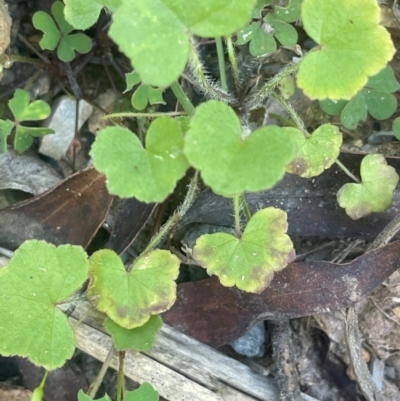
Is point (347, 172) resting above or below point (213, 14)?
below

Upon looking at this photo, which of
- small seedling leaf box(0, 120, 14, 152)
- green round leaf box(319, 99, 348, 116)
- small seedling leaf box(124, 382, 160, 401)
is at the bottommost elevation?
small seedling leaf box(124, 382, 160, 401)

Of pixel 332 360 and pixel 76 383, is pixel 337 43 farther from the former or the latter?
pixel 76 383

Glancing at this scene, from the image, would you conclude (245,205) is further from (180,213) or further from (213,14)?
(213,14)

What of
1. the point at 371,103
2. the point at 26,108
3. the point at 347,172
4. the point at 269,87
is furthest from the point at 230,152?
the point at 26,108

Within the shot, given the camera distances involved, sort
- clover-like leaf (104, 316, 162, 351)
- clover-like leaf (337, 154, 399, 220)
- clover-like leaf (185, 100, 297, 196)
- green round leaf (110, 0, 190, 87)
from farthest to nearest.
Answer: clover-like leaf (337, 154, 399, 220)
clover-like leaf (104, 316, 162, 351)
clover-like leaf (185, 100, 297, 196)
green round leaf (110, 0, 190, 87)

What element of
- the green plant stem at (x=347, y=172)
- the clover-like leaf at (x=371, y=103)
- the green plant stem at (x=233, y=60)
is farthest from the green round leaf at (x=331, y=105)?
the green plant stem at (x=233, y=60)

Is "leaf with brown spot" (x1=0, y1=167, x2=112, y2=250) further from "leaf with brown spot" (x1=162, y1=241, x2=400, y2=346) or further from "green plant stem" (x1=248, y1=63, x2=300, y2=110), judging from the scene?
"green plant stem" (x1=248, y1=63, x2=300, y2=110)

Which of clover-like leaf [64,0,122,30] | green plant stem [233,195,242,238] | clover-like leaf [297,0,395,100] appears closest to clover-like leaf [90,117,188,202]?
green plant stem [233,195,242,238]
